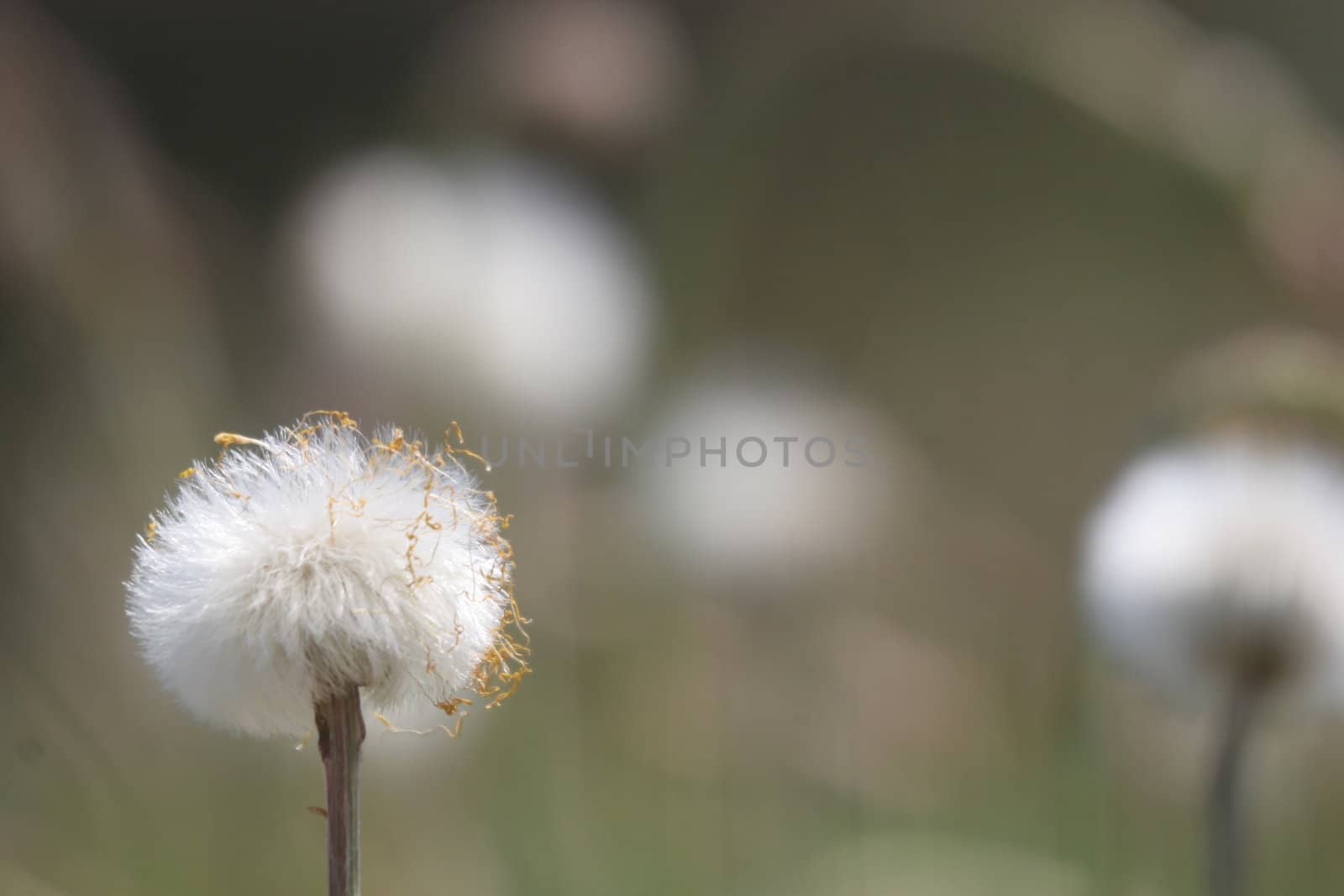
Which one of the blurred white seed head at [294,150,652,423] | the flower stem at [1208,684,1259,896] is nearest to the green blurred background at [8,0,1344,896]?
the blurred white seed head at [294,150,652,423]

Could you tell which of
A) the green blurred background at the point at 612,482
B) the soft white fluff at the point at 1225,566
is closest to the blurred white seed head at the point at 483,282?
the green blurred background at the point at 612,482

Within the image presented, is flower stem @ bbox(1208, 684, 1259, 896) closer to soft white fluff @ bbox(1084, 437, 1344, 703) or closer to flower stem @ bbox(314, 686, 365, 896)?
soft white fluff @ bbox(1084, 437, 1344, 703)

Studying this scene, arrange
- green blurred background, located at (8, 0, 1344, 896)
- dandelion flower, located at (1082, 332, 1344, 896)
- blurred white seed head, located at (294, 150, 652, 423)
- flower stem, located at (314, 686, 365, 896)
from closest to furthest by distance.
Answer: flower stem, located at (314, 686, 365, 896) < dandelion flower, located at (1082, 332, 1344, 896) < green blurred background, located at (8, 0, 1344, 896) < blurred white seed head, located at (294, 150, 652, 423)

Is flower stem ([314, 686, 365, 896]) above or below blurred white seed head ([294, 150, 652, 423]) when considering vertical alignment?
below

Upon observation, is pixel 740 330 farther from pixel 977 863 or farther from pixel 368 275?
pixel 977 863

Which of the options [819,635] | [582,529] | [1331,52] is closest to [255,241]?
[582,529]

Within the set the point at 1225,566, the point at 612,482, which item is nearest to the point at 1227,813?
the point at 1225,566

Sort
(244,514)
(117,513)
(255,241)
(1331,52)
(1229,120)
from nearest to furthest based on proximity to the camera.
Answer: (244,514) < (1229,120) < (117,513) < (255,241) < (1331,52)
